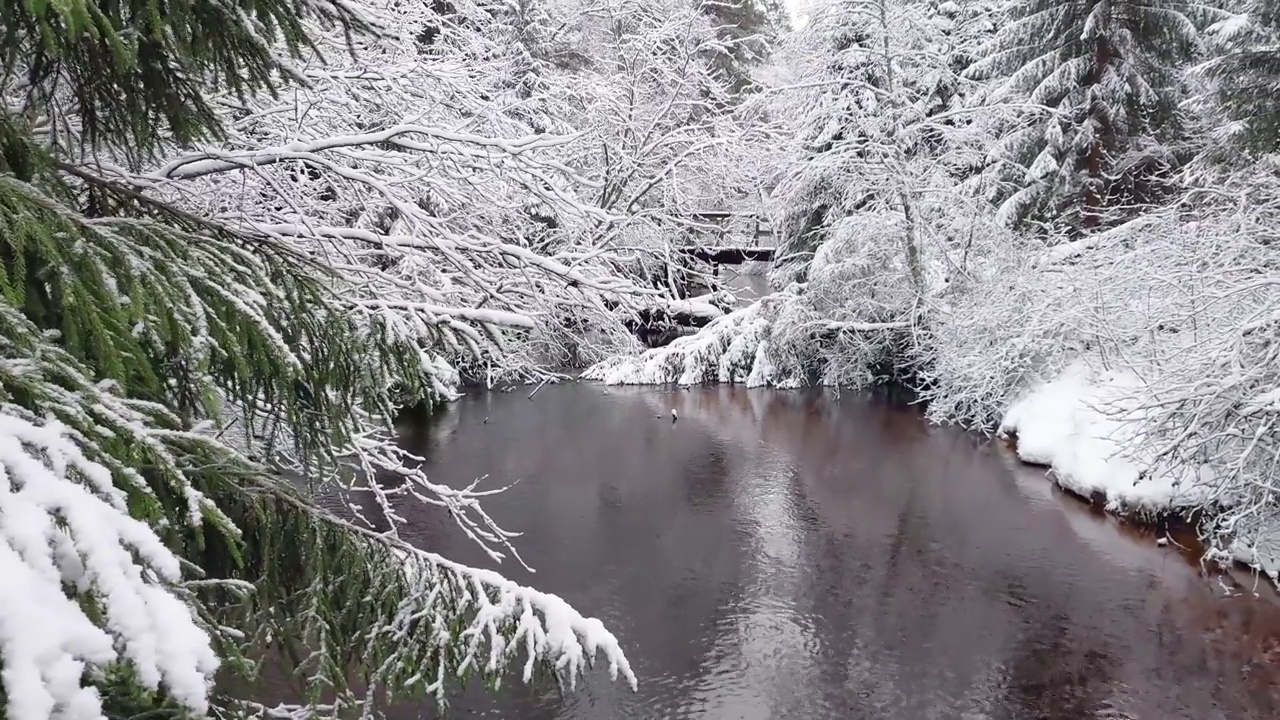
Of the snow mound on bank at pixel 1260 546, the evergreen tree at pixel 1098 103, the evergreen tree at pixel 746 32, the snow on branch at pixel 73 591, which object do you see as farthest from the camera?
the evergreen tree at pixel 746 32

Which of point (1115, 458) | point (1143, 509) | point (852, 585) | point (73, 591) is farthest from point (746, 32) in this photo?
point (73, 591)

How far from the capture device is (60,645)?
48.2 inches

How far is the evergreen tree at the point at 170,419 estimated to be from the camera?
134 cm

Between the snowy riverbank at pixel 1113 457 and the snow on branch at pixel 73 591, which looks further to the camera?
the snowy riverbank at pixel 1113 457

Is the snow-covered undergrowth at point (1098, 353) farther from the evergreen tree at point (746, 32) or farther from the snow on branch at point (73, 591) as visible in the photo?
the evergreen tree at point (746, 32)

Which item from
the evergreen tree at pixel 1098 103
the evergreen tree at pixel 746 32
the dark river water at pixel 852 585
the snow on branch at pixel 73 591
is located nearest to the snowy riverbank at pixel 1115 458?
the dark river water at pixel 852 585

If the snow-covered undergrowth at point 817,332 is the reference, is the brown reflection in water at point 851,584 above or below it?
below

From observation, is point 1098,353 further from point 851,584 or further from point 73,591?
point 73,591

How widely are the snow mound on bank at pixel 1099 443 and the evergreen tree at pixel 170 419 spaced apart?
27.0 feet

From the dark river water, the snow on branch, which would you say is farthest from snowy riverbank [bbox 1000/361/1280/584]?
the snow on branch

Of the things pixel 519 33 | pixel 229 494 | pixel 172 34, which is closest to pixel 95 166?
pixel 172 34

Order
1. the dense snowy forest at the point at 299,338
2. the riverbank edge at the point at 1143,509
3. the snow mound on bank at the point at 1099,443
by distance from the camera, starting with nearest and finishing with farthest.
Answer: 1. the dense snowy forest at the point at 299,338
2. the riverbank edge at the point at 1143,509
3. the snow mound on bank at the point at 1099,443

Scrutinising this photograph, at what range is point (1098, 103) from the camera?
17.5m

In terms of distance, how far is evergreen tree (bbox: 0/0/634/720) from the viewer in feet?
4.40
